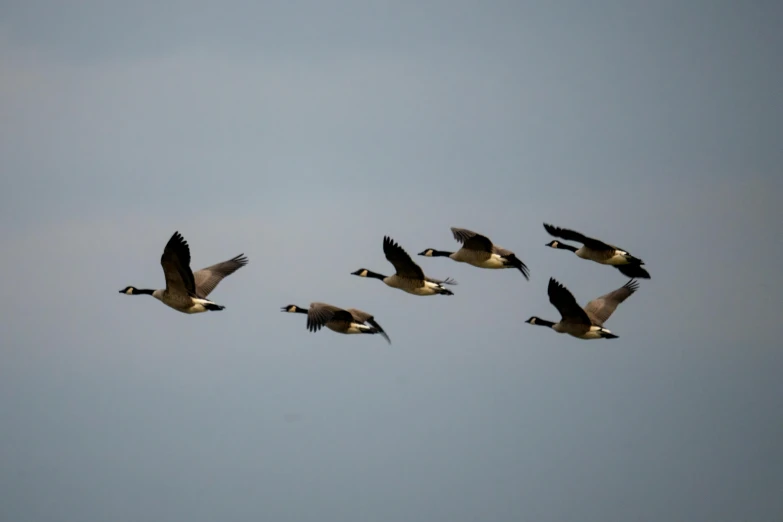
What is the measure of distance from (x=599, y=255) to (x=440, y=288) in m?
4.65

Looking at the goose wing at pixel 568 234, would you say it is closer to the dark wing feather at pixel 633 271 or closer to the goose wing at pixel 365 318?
the dark wing feather at pixel 633 271

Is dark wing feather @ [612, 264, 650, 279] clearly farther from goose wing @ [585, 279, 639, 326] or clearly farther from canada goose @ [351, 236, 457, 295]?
canada goose @ [351, 236, 457, 295]

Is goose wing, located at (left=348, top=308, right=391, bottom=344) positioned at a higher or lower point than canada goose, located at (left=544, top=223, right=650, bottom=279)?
lower

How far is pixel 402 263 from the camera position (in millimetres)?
32938

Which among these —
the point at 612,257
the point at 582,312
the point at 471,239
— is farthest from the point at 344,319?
the point at 612,257

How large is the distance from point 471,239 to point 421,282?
167 centimetres

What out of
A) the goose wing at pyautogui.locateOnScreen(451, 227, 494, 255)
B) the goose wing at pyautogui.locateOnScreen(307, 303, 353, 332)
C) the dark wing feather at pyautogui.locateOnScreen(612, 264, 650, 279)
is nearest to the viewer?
the goose wing at pyautogui.locateOnScreen(307, 303, 353, 332)

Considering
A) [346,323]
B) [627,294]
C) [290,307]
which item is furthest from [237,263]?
[627,294]

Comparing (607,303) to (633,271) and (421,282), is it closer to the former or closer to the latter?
(633,271)

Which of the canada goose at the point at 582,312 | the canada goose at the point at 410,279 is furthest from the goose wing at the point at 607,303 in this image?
the canada goose at the point at 410,279

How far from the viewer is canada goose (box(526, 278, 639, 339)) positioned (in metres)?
31.8

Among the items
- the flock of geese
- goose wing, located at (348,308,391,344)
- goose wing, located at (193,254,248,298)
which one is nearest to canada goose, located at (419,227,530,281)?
the flock of geese

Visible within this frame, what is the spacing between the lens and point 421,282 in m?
33.9

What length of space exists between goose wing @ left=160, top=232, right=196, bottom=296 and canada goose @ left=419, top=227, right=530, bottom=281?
6.64 meters
